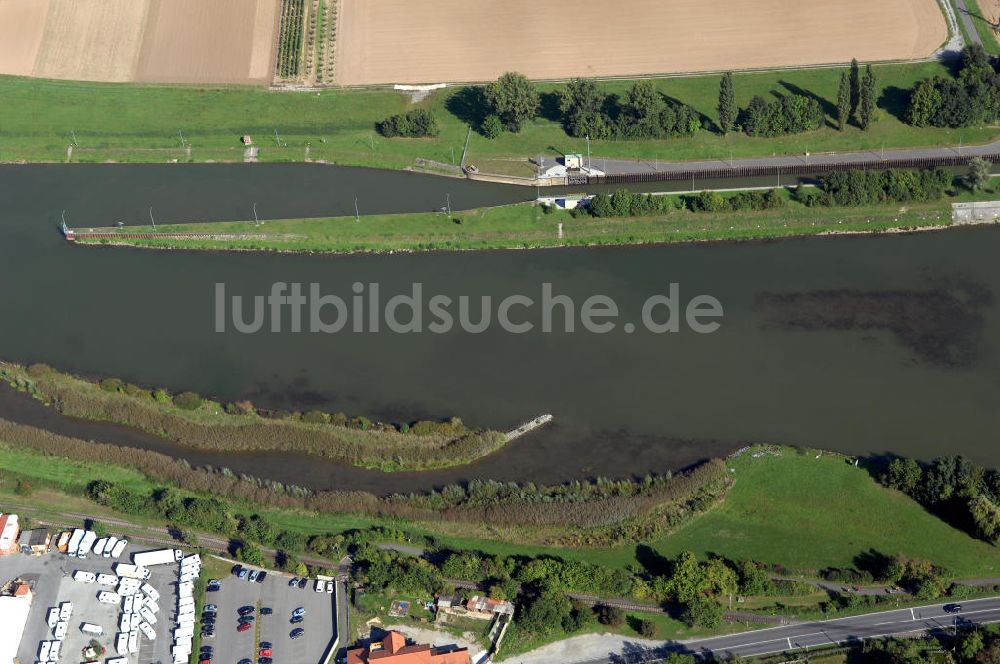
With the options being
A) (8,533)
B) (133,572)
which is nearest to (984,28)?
(133,572)

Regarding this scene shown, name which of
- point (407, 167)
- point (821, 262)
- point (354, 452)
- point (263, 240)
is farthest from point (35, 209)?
point (821, 262)

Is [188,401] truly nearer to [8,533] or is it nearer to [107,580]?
[8,533]

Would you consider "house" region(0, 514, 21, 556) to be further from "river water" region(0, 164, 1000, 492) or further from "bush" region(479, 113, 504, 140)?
"bush" region(479, 113, 504, 140)

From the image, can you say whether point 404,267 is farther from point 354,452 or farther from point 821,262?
point 821,262

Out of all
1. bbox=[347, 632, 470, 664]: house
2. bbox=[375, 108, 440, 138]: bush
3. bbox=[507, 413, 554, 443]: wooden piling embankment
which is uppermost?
bbox=[375, 108, 440, 138]: bush

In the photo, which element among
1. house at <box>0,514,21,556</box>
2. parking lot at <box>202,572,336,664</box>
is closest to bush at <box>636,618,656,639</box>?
parking lot at <box>202,572,336,664</box>

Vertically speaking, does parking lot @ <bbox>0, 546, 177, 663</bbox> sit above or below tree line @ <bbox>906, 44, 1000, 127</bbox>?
below

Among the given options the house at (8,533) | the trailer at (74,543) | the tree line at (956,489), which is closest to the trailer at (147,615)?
the trailer at (74,543)
